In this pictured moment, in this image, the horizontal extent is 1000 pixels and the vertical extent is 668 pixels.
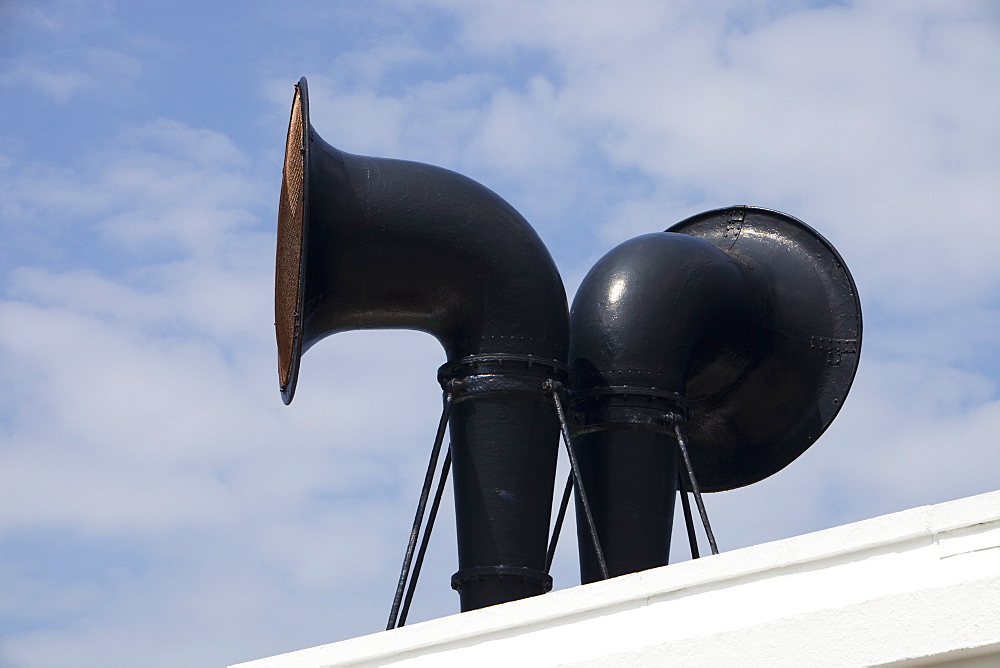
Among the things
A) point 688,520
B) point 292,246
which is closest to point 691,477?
point 688,520


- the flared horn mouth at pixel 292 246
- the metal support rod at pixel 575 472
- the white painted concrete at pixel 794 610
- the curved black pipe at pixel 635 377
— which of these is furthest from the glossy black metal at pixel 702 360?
the white painted concrete at pixel 794 610

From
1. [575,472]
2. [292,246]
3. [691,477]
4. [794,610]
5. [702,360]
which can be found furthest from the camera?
[702,360]

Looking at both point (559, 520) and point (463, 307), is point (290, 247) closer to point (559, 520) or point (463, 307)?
point (463, 307)

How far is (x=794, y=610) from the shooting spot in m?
4.05

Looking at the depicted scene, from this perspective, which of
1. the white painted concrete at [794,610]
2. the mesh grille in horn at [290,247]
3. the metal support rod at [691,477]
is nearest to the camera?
the white painted concrete at [794,610]

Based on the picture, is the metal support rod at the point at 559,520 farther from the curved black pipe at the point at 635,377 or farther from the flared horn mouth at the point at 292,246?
the flared horn mouth at the point at 292,246

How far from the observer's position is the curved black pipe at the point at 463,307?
697 centimetres

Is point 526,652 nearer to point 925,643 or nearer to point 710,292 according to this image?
point 925,643

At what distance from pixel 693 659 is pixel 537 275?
3.44 m

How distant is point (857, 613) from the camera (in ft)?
12.8

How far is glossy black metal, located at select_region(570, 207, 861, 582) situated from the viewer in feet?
24.6

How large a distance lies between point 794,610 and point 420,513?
3247mm

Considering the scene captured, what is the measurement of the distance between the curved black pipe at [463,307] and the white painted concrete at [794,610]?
2.13 metres

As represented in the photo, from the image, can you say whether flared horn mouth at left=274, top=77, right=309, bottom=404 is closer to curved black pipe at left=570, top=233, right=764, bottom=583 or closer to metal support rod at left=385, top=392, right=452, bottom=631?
metal support rod at left=385, top=392, right=452, bottom=631
